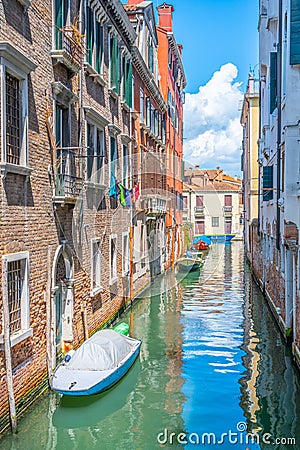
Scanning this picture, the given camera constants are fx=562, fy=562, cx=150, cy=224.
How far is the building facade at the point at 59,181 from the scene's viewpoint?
23.7ft

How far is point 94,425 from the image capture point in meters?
7.59

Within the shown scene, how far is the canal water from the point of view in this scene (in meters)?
7.15

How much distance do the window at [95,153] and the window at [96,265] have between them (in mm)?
1373

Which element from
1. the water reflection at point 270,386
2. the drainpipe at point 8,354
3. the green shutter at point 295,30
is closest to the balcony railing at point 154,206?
the water reflection at point 270,386

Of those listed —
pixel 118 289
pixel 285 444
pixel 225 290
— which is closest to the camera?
pixel 285 444

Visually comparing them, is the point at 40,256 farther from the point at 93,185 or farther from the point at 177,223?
the point at 177,223

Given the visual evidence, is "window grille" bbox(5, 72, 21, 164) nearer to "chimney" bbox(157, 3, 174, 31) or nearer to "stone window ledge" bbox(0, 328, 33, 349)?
"stone window ledge" bbox(0, 328, 33, 349)

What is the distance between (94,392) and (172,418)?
1193mm

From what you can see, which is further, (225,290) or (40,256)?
(225,290)

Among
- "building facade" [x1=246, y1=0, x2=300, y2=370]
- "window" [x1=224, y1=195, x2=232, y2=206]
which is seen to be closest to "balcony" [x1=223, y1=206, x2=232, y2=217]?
"window" [x1=224, y1=195, x2=232, y2=206]

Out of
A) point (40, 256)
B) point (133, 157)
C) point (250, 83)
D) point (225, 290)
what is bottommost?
point (225, 290)

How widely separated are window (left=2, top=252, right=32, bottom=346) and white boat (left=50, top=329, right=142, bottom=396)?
0.92 m

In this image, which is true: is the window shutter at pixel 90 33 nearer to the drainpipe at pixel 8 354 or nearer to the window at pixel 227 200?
the drainpipe at pixel 8 354

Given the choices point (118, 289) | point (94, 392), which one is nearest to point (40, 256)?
point (94, 392)
